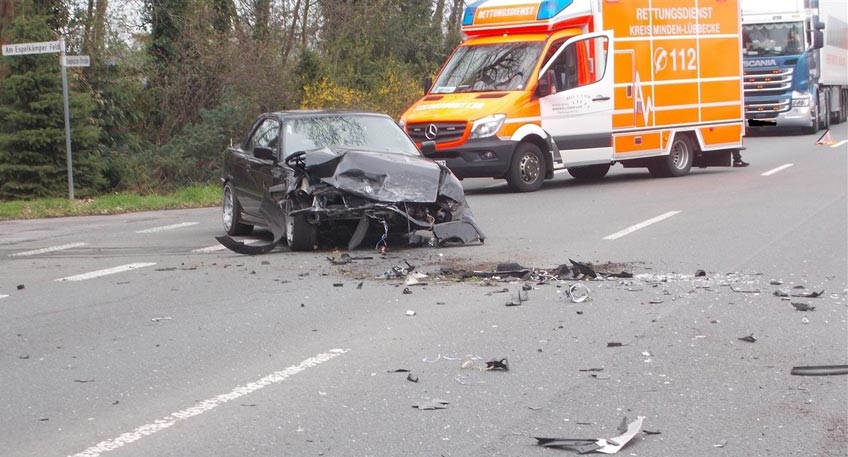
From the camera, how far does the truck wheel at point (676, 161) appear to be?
69.7ft

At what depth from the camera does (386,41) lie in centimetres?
3456

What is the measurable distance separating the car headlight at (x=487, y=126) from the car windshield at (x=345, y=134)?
15.8 ft

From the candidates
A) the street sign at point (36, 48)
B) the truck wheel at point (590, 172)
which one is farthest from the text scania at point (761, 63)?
the street sign at point (36, 48)

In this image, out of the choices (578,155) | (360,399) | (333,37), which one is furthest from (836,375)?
(333,37)

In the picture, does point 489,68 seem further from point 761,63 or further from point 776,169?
point 761,63

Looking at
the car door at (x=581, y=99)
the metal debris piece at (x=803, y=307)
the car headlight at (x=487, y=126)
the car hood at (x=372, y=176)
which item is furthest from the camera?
the car door at (x=581, y=99)

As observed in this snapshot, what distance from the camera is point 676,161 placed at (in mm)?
21484

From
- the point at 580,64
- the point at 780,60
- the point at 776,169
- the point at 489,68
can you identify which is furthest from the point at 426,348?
the point at 780,60

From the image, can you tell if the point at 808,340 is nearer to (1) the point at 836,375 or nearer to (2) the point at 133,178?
(1) the point at 836,375

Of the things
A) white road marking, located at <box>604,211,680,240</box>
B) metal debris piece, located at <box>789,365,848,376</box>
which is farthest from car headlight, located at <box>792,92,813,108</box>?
metal debris piece, located at <box>789,365,848,376</box>

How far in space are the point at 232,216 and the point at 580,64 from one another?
779cm

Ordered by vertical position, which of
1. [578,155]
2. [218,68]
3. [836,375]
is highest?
[218,68]

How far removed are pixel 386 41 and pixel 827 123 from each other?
50.0ft

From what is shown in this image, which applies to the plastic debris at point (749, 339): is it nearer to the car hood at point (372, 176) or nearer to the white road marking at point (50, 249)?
the car hood at point (372, 176)
